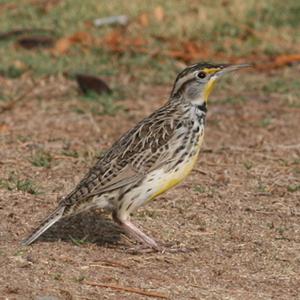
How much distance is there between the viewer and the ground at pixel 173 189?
5.88 metres

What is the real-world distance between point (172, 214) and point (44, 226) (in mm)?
1168

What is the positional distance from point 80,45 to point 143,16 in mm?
1198

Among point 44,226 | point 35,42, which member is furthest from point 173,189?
point 35,42

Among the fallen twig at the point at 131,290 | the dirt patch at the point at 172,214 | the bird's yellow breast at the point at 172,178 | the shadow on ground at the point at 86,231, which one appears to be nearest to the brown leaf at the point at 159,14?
the dirt patch at the point at 172,214

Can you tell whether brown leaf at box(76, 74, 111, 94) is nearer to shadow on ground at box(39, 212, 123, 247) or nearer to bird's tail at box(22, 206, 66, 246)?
shadow on ground at box(39, 212, 123, 247)

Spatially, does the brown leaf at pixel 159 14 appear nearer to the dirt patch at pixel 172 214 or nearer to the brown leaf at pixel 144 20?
the brown leaf at pixel 144 20

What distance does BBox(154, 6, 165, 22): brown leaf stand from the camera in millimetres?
13078

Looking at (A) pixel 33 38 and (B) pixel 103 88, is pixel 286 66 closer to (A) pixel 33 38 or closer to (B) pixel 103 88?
(B) pixel 103 88

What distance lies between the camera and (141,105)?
1024cm

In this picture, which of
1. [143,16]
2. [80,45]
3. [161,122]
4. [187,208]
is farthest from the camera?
[143,16]

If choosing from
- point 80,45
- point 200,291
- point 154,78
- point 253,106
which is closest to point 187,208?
point 200,291

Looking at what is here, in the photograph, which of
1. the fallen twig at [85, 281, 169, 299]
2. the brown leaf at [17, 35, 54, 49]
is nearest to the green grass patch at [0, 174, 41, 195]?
the fallen twig at [85, 281, 169, 299]

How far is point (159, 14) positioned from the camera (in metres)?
13.1

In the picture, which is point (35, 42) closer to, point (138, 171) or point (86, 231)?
point (86, 231)
